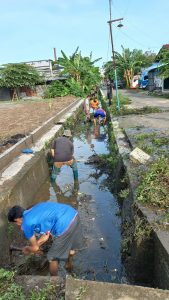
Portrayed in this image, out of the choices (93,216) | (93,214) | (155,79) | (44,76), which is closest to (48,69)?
(44,76)

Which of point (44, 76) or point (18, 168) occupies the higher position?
point (44, 76)

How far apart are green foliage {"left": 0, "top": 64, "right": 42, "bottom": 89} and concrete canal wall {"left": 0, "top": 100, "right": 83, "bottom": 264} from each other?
2439 cm

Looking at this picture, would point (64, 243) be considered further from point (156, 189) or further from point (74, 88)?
point (74, 88)

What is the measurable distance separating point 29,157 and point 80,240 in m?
4.72

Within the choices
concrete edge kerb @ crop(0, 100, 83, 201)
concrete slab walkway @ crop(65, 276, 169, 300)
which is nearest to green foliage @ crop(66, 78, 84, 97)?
concrete edge kerb @ crop(0, 100, 83, 201)

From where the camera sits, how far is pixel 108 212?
307 inches

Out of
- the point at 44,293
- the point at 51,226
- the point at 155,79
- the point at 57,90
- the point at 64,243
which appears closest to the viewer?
the point at 44,293

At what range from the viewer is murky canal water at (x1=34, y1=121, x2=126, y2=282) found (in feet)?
18.5

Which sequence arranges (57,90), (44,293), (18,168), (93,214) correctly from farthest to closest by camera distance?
(57,90), (18,168), (93,214), (44,293)

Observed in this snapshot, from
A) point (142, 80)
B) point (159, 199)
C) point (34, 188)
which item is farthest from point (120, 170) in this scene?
point (142, 80)

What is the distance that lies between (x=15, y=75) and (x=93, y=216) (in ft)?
99.2

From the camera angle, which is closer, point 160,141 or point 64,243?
point 64,243

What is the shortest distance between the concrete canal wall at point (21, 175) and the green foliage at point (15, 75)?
2439 centimetres

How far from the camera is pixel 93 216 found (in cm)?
→ 759
